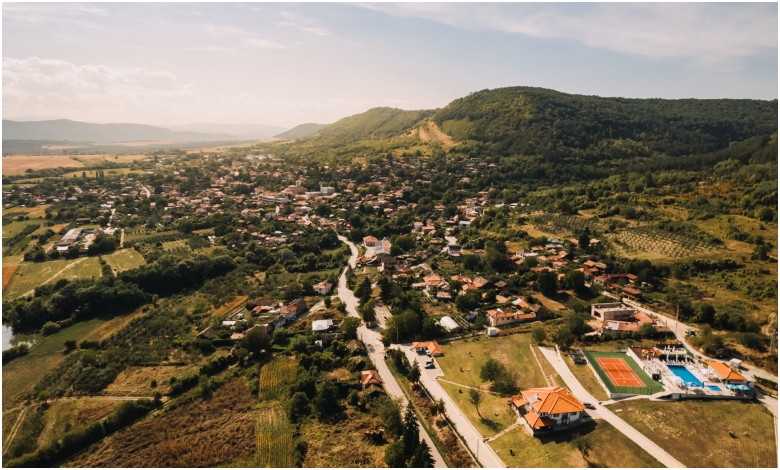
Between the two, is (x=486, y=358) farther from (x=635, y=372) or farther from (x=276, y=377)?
(x=276, y=377)

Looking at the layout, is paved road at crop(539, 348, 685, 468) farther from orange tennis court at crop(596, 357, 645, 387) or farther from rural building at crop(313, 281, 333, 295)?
rural building at crop(313, 281, 333, 295)

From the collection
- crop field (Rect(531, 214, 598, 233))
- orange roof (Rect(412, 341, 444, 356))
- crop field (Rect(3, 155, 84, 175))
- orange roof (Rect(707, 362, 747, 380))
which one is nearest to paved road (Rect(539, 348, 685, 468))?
orange roof (Rect(412, 341, 444, 356))

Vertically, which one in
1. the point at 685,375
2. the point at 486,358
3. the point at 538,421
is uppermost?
the point at 685,375

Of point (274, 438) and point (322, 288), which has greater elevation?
point (322, 288)

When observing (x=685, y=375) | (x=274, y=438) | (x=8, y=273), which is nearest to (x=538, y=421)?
(x=685, y=375)

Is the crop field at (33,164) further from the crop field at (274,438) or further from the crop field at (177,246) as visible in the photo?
the crop field at (274,438)

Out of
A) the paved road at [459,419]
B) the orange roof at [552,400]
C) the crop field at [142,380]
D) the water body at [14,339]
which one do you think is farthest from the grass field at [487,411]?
the water body at [14,339]

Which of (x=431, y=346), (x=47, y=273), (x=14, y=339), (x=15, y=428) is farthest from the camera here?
(x=47, y=273)
